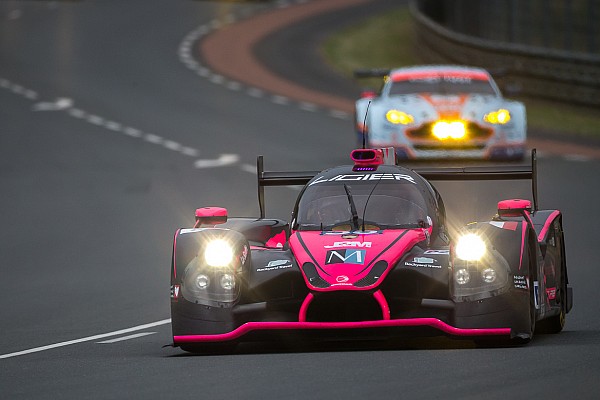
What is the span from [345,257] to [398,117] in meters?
13.7

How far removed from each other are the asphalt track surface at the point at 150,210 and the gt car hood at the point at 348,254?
0.48 metres

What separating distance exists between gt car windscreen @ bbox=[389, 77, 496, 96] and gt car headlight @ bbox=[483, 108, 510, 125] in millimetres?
934

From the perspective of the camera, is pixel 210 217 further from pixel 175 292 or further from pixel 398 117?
pixel 398 117

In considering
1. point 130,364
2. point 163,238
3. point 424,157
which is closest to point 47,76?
point 424,157

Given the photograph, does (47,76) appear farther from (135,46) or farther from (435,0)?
(435,0)

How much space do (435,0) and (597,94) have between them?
45.5 feet

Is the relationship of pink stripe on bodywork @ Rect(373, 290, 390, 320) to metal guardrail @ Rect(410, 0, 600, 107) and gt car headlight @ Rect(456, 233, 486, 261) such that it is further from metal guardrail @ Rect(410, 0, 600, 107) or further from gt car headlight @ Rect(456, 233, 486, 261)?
metal guardrail @ Rect(410, 0, 600, 107)

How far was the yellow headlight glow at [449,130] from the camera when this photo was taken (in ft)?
80.2

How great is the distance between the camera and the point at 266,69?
4009cm

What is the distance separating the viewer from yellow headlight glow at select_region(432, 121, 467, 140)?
24438 mm

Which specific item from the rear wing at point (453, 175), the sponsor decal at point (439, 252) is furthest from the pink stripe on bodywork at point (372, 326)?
the rear wing at point (453, 175)

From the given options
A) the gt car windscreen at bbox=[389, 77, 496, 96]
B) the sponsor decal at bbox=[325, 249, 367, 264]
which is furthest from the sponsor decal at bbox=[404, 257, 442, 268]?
the gt car windscreen at bbox=[389, 77, 496, 96]

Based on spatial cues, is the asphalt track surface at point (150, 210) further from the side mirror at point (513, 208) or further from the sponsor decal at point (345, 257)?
the side mirror at point (513, 208)

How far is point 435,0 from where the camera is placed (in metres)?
46.1
